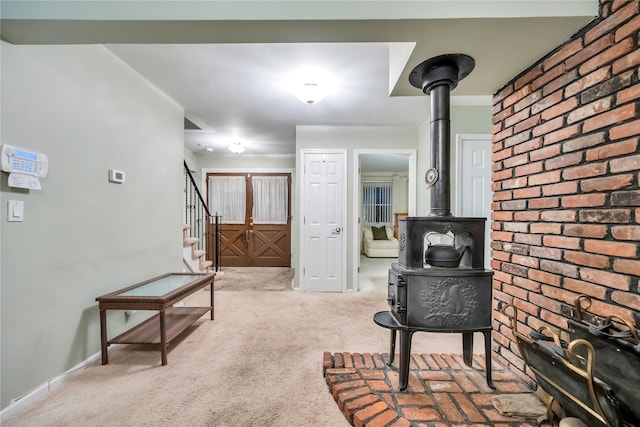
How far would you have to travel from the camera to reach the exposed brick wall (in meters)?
1.24

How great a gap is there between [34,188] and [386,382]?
2369 mm

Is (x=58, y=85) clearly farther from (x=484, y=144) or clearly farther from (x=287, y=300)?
(x=484, y=144)

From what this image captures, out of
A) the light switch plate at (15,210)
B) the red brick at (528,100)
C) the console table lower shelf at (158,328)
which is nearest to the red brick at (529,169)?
the red brick at (528,100)

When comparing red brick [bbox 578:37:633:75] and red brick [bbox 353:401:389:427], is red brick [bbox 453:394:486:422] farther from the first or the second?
red brick [bbox 578:37:633:75]

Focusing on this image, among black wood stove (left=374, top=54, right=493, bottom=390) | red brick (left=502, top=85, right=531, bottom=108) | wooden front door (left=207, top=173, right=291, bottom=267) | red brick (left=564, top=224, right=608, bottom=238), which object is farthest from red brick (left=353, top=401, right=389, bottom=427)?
wooden front door (left=207, top=173, right=291, bottom=267)

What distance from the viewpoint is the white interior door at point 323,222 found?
433 centimetres

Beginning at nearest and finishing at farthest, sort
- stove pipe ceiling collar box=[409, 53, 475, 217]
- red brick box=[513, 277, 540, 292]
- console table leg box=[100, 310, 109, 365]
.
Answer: red brick box=[513, 277, 540, 292] < stove pipe ceiling collar box=[409, 53, 475, 217] < console table leg box=[100, 310, 109, 365]

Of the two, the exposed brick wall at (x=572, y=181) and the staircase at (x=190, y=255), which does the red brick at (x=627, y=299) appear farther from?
the staircase at (x=190, y=255)

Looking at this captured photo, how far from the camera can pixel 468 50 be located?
165 cm

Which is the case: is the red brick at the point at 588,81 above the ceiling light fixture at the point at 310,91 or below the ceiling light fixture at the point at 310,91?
below

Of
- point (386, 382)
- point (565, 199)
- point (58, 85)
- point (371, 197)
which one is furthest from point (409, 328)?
point (371, 197)

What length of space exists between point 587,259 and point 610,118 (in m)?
0.63

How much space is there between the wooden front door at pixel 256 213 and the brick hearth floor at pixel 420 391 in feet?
14.1

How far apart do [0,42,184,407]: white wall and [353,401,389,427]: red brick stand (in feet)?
6.12
